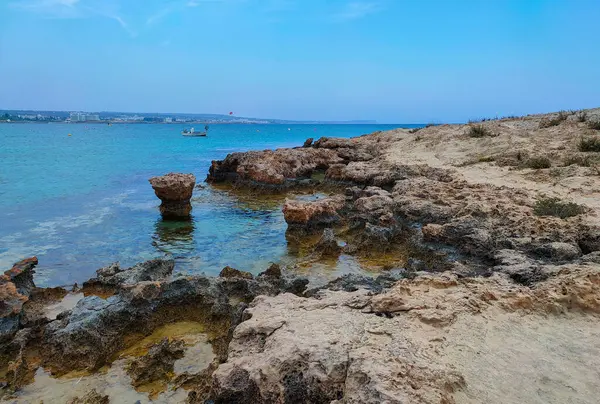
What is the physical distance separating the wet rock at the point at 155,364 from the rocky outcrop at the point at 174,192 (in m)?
9.24

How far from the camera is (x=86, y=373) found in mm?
5188

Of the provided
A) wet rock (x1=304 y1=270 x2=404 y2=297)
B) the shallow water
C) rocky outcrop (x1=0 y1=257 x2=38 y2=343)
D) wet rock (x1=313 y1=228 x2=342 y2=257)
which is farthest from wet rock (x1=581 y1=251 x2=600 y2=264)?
rocky outcrop (x1=0 y1=257 x2=38 y2=343)

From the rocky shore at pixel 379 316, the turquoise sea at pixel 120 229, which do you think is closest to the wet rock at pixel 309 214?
the rocky shore at pixel 379 316

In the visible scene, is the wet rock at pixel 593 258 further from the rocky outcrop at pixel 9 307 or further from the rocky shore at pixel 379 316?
the rocky outcrop at pixel 9 307

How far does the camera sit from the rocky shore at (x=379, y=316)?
3.38 meters

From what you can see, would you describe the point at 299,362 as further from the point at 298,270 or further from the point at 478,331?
the point at 298,270

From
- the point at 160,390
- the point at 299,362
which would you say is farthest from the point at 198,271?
the point at 299,362

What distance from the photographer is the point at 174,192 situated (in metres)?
14.1

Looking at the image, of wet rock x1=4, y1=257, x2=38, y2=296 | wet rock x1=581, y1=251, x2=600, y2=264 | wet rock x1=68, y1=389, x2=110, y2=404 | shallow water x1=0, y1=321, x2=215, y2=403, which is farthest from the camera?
wet rock x1=4, y1=257, x2=38, y2=296

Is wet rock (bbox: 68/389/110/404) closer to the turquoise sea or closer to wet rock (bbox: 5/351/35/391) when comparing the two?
wet rock (bbox: 5/351/35/391)

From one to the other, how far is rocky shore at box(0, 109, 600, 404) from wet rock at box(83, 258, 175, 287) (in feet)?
0.11

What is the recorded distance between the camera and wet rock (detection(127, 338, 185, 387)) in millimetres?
5043

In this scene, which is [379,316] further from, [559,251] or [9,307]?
[9,307]

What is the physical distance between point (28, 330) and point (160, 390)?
2391 millimetres
